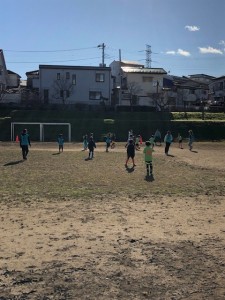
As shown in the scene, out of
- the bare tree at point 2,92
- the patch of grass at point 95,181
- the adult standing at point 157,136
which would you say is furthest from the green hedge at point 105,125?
the patch of grass at point 95,181

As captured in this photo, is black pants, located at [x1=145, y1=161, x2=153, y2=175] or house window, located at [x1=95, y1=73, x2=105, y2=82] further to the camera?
house window, located at [x1=95, y1=73, x2=105, y2=82]

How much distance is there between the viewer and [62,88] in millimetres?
51781

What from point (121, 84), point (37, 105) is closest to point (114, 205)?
point (37, 105)

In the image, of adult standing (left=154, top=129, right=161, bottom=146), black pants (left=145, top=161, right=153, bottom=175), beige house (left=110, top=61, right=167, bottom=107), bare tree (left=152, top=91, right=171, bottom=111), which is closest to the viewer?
black pants (left=145, top=161, right=153, bottom=175)

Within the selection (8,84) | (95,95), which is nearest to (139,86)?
(95,95)

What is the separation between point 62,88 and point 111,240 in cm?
4651

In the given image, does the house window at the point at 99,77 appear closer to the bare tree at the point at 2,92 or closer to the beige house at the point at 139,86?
the beige house at the point at 139,86

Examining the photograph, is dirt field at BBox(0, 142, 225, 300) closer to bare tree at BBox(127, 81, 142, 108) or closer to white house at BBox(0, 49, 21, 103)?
white house at BBox(0, 49, 21, 103)

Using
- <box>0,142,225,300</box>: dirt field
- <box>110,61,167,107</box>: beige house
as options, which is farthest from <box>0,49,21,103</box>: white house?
<box>0,142,225,300</box>: dirt field

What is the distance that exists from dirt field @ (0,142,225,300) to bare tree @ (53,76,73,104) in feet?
130

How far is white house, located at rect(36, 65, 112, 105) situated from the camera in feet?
171

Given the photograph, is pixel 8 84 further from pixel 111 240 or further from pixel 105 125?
pixel 111 240

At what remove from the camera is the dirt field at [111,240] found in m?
5.02

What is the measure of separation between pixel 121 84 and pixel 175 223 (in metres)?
50.6
